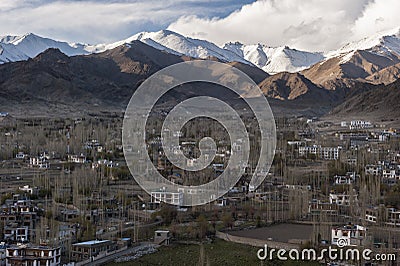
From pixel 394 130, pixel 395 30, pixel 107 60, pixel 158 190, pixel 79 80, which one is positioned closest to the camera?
pixel 158 190

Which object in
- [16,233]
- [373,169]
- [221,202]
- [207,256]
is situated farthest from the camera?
[373,169]

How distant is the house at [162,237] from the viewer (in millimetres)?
10312

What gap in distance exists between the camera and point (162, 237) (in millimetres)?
10430

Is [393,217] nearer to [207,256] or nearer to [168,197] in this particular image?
[207,256]

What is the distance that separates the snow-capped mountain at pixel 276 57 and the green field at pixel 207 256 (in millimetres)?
108570

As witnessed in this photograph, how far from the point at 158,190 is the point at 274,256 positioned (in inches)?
196

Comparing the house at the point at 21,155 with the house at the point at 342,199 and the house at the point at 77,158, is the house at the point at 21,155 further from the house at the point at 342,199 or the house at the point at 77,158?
the house at the point at 342,199

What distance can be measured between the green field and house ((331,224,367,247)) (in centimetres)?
113

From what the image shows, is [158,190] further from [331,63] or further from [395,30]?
[395,30]

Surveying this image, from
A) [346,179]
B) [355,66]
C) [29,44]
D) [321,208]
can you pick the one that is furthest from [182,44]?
[321,208]

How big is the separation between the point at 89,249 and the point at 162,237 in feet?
5.00

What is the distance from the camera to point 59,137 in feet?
79.7

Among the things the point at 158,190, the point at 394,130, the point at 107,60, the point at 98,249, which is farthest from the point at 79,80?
the point at 98,249

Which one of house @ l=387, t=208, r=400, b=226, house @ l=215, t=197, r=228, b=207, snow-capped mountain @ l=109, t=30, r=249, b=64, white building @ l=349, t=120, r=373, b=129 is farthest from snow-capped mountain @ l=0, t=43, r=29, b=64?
house @ l=387, t=208, r=400, b=226
